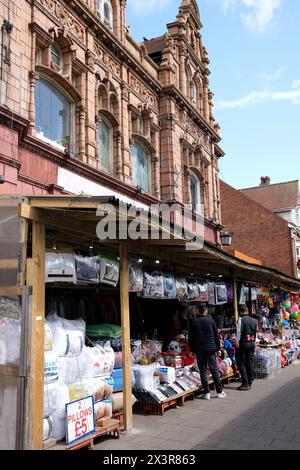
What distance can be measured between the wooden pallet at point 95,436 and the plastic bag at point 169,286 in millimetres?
3290

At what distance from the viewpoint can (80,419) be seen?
18.8ft

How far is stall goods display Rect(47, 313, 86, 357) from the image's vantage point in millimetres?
5949

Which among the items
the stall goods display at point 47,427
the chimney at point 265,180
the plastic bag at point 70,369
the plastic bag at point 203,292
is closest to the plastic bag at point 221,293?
the plastic bag at point 203,292

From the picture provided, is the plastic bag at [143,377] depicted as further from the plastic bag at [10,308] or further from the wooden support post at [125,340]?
the plastic bag at [10,308]

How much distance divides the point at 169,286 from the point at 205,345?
1373mm

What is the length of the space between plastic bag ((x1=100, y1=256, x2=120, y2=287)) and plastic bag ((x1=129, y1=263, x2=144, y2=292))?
0.46 metres

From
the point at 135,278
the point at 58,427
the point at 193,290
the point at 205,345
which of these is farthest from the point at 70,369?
the point at 193,290

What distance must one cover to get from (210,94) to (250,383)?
17.0m

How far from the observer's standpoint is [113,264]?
740cm

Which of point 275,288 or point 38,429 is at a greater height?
point 275,288

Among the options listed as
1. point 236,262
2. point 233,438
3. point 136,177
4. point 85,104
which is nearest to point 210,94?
point 136,177

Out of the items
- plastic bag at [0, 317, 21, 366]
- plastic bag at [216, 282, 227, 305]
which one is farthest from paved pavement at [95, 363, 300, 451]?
plastic bag at [216, 282, 227, 305]

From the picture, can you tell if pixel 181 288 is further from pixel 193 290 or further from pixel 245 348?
pixel 245 348
